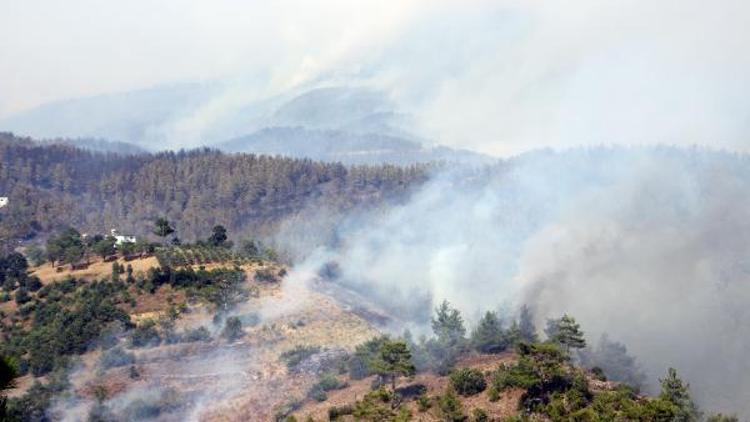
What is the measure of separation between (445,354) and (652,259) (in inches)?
1614

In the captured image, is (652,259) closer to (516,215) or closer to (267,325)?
(516,215)

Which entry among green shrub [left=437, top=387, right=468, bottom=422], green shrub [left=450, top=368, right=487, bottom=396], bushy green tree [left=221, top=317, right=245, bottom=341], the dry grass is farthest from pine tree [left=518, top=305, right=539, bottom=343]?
the dry grass

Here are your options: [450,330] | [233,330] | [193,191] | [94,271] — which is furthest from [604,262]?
[193,191]

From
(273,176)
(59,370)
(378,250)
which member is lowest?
(59,370)

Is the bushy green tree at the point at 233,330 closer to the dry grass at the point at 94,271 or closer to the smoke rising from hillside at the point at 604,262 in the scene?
the dry grass at the point at 94,271

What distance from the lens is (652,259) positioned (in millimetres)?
93750

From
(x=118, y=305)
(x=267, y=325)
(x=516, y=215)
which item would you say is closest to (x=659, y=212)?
(x=516, y=215)

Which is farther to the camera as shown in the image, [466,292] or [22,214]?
[22,214]

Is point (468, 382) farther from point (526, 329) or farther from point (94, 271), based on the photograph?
point (94, 271)

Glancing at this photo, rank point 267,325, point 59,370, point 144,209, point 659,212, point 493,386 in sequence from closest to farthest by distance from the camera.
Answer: point 493,386, point 59,370, point 267,325, point 659,212, point 144,209

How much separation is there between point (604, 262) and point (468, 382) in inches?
1705

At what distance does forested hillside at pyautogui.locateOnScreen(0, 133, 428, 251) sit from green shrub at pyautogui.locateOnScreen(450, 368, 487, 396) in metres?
109

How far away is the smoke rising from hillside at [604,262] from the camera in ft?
253

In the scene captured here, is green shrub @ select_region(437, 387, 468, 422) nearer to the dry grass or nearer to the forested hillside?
the dry grass
